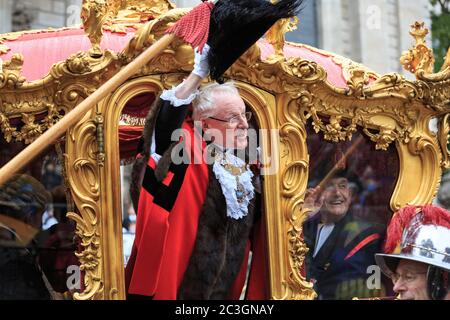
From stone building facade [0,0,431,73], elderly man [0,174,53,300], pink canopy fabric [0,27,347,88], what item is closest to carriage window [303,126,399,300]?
pink canopy fabric [0,27,347,88]

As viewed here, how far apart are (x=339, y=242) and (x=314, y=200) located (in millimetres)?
267

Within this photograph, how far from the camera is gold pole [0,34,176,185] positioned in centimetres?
421

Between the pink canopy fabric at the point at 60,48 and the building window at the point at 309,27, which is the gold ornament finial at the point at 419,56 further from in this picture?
the building window at the point at 309,27

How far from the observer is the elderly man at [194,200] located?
4.61 metres

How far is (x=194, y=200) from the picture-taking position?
4.75 metres

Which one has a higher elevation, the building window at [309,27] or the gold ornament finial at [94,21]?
the building window at [309,27]

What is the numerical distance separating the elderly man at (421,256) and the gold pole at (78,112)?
4.95ft

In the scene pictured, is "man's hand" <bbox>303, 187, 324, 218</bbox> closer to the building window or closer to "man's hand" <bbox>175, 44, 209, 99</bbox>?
"man's hand" <bbox>175, 44, 209, 99</bbox>

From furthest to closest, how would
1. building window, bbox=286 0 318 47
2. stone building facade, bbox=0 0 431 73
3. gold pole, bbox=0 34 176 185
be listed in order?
stone building facade, bbox=0 0 431 73 < building window, bbox=286 0 318 47 < gold pole, bbox=0 34 176 185

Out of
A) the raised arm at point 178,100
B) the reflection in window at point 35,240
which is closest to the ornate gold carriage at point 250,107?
the reflection in window at point 35,240

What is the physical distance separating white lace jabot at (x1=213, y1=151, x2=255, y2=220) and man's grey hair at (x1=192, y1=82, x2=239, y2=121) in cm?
22

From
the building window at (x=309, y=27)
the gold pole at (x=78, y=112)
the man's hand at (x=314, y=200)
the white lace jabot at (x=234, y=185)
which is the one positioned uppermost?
the building window at (x=309, y=27)

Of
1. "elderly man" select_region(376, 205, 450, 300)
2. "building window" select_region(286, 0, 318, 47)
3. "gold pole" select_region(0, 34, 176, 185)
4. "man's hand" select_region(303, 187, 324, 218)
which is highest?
"building window" select_region(286, 0, 318, 47)
